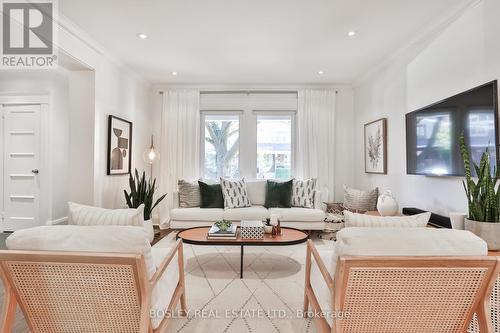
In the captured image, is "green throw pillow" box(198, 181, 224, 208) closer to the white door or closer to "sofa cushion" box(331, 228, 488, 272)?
the white door

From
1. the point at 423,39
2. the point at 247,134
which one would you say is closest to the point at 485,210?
the point at 423,39

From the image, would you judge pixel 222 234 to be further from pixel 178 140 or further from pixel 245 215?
pixel 178 140

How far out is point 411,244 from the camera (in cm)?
124

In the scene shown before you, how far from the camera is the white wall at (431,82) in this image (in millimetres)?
2227

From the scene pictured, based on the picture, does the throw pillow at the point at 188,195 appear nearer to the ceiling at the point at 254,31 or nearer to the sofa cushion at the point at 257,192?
the sofa cushion at the point at 257,192

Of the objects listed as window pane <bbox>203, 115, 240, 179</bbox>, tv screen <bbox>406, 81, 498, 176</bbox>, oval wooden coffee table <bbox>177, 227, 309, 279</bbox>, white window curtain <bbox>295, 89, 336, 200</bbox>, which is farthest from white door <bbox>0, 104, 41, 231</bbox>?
tv screen <bbox>406, 81, 498, 176</bbox>

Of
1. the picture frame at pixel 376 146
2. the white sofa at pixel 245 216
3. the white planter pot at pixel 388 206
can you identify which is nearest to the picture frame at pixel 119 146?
the white sofa at pixel 245 216

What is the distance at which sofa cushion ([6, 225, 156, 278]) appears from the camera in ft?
4.16

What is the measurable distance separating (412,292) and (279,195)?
3043 mm

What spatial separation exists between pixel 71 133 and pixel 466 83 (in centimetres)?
445

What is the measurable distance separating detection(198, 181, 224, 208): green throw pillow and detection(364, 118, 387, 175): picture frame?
2.52 meters

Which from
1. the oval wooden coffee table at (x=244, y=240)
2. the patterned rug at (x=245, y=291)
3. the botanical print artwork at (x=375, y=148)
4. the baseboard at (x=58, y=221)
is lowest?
the patterned rug at (x=245, y=291)

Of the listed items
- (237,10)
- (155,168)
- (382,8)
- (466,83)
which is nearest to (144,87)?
(155,168)

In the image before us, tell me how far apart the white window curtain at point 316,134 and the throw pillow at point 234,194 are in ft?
3.99
